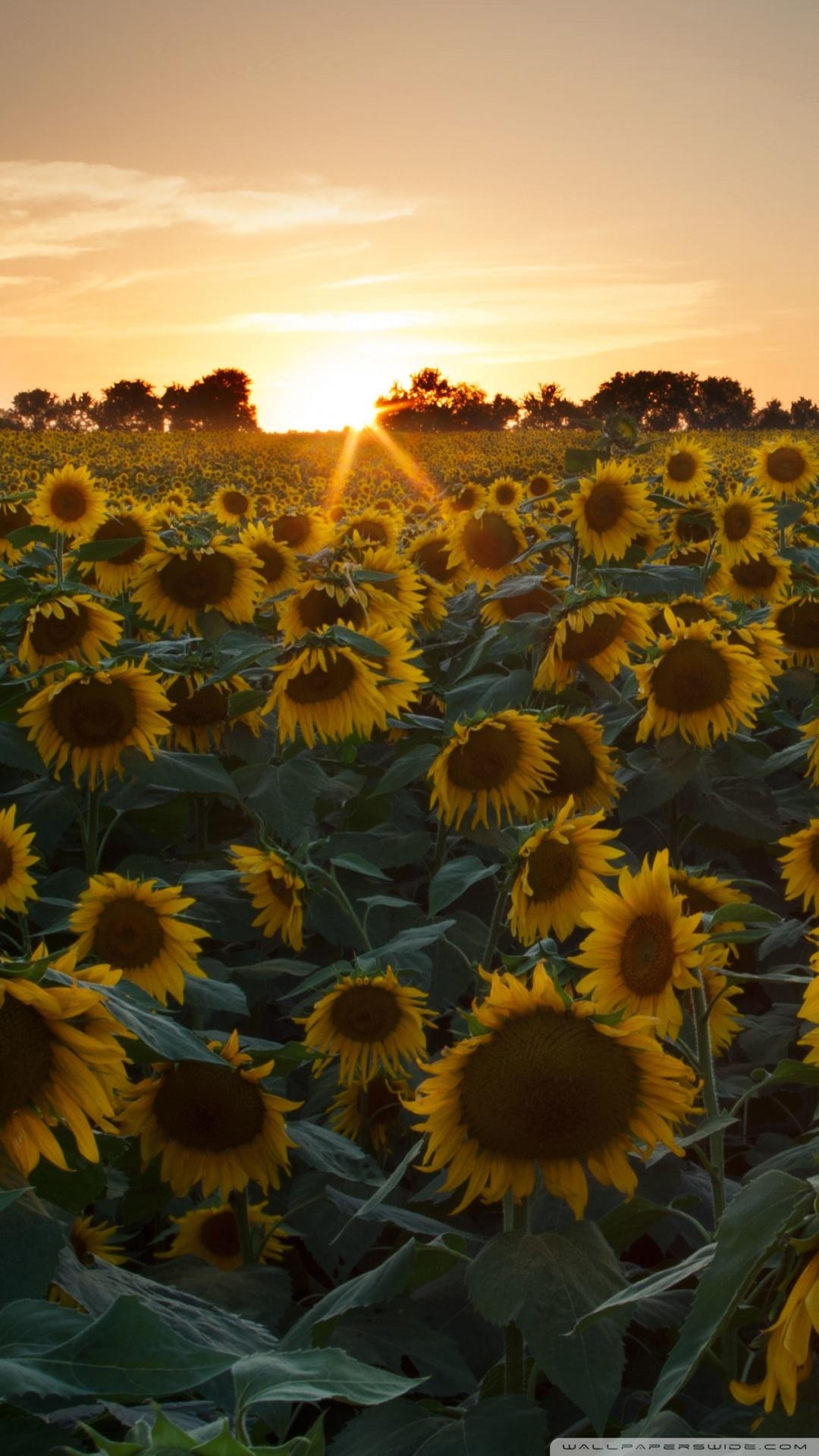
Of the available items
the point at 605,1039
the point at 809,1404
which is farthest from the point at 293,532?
the point at 809,1404

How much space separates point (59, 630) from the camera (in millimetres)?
3773

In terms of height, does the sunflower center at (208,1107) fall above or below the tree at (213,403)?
below

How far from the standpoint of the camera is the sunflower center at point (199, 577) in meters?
4.58

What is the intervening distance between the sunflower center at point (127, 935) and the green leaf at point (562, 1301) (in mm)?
1323

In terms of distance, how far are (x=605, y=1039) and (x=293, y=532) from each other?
4675mm

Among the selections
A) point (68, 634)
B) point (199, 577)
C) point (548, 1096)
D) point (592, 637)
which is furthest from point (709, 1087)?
point (199, 577)

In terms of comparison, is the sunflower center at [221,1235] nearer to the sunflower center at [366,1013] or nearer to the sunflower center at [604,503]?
the sunflower center at [366,1013]

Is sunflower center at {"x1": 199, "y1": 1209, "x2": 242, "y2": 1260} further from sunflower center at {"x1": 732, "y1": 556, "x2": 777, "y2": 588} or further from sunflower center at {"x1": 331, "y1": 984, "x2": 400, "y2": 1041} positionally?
sunflower center at {"x1": 732, "y1": 556, "x2": 777, "y2": 588}

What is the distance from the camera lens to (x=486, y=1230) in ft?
9.12

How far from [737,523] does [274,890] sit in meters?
3.59

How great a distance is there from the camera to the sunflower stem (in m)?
1.97

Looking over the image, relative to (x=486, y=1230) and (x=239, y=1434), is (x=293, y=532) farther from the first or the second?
(x=239, y=1434)

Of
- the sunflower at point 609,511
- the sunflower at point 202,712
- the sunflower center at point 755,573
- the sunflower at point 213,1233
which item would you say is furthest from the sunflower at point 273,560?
the sunflower at point 213,1233

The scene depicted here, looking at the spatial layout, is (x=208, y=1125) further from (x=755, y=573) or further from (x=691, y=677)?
(x=755, y=573)
